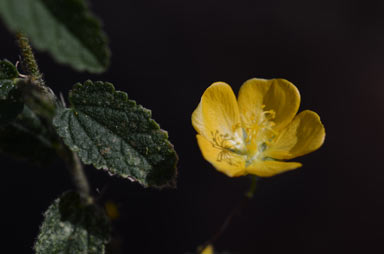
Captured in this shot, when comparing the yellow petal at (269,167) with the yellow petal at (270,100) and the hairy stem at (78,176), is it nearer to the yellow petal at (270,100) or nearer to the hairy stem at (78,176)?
the yellow petal at (270,100)

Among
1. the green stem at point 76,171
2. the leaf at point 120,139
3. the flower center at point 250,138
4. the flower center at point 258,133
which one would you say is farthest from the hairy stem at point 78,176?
the flower center at point 258,133

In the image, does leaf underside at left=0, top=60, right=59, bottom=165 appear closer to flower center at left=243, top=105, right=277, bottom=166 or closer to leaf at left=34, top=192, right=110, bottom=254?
leaf at left=34, top=192, right=110, bottom=254

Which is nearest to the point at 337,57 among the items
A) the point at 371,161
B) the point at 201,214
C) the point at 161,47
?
the point at 371,161

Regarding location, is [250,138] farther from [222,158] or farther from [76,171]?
[76,171]

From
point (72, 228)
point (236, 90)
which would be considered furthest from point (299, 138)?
point (236, 90)

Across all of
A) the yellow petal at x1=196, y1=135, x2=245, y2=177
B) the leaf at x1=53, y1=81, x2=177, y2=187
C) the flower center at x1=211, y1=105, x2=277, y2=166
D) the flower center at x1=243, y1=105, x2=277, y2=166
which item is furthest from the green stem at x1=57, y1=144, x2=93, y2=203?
the flower center at x1=243, y1=105, x2=277, y2=166
